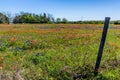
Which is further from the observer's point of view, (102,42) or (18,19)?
(18,19)

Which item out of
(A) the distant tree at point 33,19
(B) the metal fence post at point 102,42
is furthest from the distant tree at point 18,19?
(B) the metal fence post at point 102,42

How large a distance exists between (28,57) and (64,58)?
1.34 meters

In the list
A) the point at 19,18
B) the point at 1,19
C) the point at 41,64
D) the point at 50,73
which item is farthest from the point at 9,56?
the point at 19,18

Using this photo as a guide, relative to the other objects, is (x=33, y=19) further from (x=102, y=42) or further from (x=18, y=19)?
(x=102, y=42)

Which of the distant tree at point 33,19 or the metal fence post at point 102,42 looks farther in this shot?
the distant tree at point 33,19

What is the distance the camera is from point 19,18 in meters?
106

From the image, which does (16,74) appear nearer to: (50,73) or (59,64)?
(50,73)

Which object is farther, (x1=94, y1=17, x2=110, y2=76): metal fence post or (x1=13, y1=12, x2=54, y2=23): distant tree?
(x1=13, y1=12, x2=54, y2=23): distant tree

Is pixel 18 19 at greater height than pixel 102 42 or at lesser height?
lesser

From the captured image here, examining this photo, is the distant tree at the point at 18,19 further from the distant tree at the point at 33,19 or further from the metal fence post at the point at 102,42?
the metal fence post at the point at 102,42

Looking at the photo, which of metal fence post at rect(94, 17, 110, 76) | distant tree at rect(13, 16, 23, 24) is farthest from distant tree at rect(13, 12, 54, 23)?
metal fence post at rect(94, 17, 110, 76)

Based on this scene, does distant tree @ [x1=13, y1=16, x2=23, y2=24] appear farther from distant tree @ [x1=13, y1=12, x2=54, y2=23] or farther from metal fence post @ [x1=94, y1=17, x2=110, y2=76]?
metal fence post @ [x1=94, y1=17, x2=110, y2=76]

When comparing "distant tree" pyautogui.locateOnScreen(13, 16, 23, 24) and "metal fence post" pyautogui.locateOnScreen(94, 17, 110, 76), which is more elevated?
"metal fence post" pyautogui.locateOnScreen(94, 17, 110, 76)

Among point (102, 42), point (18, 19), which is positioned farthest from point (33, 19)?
point (102, 42)
